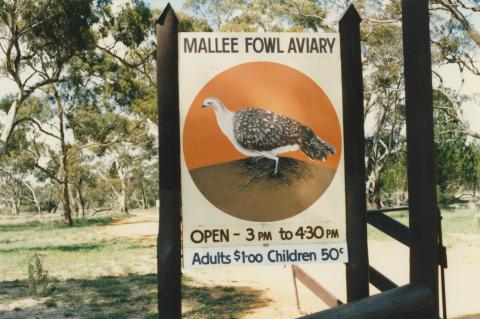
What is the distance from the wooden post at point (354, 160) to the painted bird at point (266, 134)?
0.16 meters

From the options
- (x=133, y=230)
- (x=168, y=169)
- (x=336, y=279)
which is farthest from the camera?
(x=133, y=230)

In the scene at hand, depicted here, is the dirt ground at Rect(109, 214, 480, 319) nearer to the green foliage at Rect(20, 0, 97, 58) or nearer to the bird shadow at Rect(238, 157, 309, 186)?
the bird shadow at Rect(238, 157, 309, 186)

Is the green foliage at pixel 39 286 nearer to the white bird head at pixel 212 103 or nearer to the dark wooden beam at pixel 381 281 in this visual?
the dark wooden beam at pixel 381 281

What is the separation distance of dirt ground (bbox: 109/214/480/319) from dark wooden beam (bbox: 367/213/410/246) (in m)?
2.85

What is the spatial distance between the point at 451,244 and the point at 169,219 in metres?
14.2

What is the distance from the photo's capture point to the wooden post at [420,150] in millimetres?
3436

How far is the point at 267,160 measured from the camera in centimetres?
313

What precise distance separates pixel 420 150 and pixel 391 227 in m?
0.78

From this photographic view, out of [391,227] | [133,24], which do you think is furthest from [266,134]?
[133,24]

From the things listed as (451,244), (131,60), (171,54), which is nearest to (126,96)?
(131,60)

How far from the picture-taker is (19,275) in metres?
12.1

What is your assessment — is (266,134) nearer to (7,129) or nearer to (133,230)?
(7,129)

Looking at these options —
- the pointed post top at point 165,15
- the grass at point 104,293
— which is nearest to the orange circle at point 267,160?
the pointed post top at point 165,15

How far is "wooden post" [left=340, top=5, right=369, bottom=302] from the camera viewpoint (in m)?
3.19
